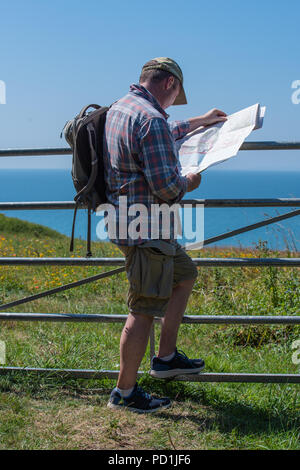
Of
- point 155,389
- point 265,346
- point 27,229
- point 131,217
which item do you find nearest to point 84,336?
point 155,389

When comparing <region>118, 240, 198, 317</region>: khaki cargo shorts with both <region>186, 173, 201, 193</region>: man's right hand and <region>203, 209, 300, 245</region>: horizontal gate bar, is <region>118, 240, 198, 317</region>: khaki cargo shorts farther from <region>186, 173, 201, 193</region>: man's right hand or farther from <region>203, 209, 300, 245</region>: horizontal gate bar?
<region>203, 209, 300, 245</region>: horizontal gate bar

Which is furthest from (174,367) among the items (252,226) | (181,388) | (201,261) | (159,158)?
(159,158)

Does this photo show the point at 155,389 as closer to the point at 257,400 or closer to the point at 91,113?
the point at 257,400

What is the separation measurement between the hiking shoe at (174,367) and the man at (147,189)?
0.48 ft

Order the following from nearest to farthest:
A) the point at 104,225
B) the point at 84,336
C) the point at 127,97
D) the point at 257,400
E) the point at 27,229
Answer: the point at 127,97 < the point at 104,225 < the point at 257,400 < the point at 84,336 < the point at 27,229

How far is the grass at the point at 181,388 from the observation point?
8.80ft

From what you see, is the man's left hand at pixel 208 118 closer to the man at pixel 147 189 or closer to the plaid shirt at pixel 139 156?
the man at pixel 147 189

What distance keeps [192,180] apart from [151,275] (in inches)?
20.4

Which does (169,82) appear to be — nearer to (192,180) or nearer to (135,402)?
(192,180)

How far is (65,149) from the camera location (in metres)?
3.13

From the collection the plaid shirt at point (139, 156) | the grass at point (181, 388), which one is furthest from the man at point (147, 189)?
the grass at point (181, 388)

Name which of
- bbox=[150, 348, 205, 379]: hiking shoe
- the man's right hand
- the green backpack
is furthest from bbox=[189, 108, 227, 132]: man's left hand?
bbox=[150, 348, 205, 379]: hiking shoe
